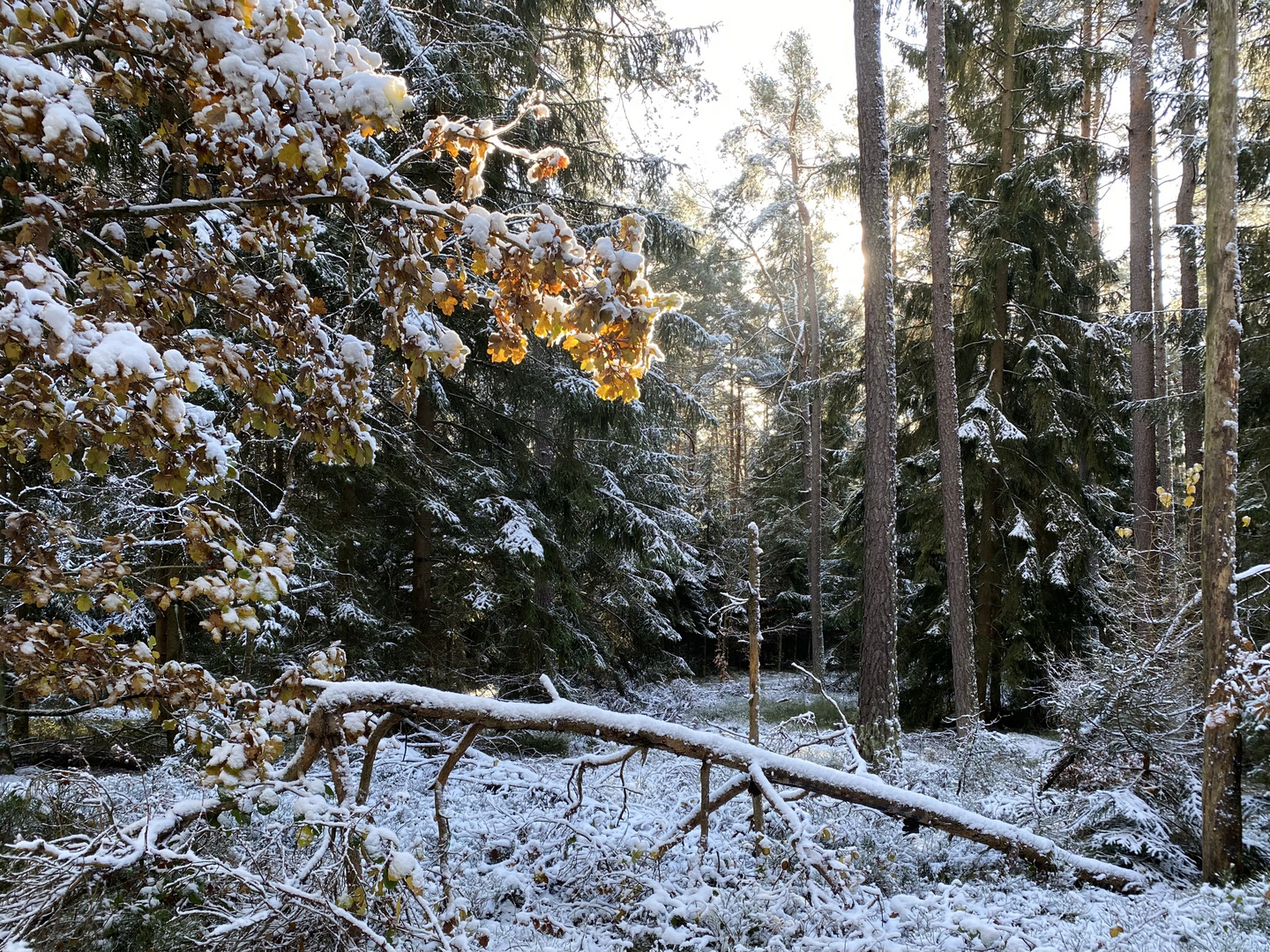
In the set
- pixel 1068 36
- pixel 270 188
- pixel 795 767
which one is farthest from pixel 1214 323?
pixel 1068 36

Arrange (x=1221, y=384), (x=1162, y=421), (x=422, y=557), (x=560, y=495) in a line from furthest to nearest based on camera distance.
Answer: (x=560, y=495) < (x=1162, y=421) < (x=422, y=557) < (x=1221, y=384)

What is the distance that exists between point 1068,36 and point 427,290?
549 inches


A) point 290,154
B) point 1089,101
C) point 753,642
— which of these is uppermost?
point 1089,101

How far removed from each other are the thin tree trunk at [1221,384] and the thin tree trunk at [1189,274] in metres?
3.30

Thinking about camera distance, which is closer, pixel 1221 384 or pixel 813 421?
pixel 1221 384

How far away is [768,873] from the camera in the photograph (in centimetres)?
406

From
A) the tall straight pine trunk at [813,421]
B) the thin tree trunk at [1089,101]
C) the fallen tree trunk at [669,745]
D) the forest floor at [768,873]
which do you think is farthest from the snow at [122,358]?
the tall straight pine trunk at [813,421]

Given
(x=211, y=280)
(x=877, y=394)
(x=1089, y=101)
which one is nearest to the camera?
(x=211, y=280)

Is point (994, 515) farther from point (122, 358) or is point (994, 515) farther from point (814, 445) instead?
point (122, 358)

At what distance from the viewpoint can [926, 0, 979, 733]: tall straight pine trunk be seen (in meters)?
9.49

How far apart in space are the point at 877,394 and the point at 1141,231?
6.45 meters

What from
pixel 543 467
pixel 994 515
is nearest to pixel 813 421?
pixel 994 515

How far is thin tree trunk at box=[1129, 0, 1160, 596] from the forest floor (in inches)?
275

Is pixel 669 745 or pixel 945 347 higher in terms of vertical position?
pixel 945 347
